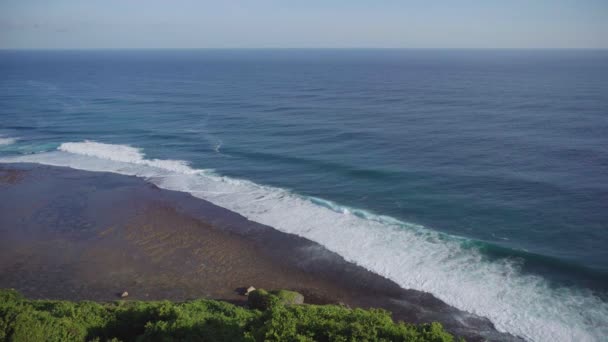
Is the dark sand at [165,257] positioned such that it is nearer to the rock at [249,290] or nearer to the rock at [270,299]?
the rock at [249,290]

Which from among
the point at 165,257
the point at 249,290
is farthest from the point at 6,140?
the point at 249,290

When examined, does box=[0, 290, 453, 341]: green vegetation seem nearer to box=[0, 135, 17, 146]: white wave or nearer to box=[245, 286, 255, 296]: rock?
box=[245, 286, 255, 296]: rock

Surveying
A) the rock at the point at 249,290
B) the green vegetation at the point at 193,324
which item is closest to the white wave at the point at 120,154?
the rock at the point at 249,290

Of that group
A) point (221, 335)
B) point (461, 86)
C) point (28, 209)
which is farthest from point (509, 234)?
point (461, 86)

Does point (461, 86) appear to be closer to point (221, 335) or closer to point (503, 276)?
point (503, 276)

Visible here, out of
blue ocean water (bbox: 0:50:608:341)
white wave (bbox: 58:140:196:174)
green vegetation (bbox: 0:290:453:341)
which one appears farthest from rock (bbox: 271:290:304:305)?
white wave (bbox: 58:140:196:174)

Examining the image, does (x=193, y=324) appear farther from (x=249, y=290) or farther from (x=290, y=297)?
(x=249, y=290)
